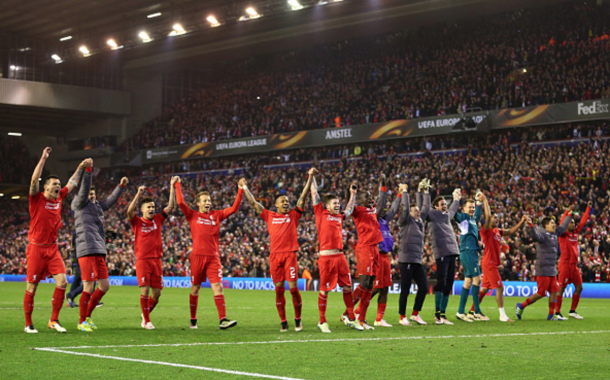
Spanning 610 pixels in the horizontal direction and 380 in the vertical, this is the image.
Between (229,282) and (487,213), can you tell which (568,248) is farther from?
(229,282)

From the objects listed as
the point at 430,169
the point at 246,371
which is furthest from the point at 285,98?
the point at 246,371

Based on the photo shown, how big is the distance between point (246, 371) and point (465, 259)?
870 cm

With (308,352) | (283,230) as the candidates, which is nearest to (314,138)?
(283,230)

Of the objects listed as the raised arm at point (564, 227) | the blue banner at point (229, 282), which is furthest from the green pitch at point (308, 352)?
the blue banner at point (229, 282)

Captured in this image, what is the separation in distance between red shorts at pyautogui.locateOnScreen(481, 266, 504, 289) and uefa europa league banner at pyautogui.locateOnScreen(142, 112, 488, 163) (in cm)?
2346

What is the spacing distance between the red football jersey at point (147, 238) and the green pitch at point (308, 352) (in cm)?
130

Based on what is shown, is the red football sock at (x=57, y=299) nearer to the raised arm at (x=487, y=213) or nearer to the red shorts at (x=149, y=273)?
the red shorts at (x=149, y=273)

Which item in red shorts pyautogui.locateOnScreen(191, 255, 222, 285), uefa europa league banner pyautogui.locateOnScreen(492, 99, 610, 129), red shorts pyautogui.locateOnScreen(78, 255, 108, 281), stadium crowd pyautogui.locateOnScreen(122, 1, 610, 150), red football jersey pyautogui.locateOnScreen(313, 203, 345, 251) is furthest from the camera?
stadium crowd pyautogui.locateOnScreen(122, 1, 610, 150)

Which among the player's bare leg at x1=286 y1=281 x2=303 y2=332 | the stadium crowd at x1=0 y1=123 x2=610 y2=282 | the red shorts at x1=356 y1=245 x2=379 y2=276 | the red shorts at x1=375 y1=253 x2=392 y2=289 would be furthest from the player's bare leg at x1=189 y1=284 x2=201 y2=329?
the stadium crowd at x1=0 y1=123 x2=610 y2=282

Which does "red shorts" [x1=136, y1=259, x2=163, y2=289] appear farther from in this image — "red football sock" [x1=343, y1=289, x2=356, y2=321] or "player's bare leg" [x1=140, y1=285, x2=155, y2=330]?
"red football sock" [x1=343, y1=289, x2=356, y2=321]

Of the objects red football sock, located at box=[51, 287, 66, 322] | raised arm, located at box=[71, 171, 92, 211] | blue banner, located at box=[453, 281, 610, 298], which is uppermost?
raised arm, located at box=[71, 171, 92, 211]

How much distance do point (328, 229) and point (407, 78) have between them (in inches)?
1309

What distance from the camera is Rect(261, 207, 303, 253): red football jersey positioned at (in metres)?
12.0

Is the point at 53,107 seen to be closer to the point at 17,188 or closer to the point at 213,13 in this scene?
the point at 17,188
